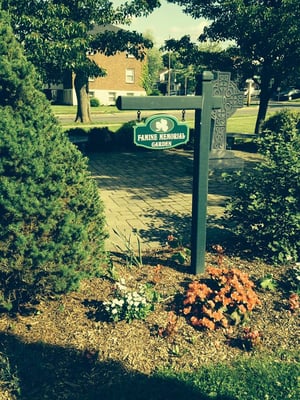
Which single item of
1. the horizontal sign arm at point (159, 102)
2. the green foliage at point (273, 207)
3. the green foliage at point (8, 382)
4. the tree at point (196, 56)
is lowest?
the green foliage at point (8, 382)

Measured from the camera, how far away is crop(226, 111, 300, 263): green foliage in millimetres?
5199

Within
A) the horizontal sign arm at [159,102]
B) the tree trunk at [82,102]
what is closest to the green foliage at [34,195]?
the horizontal sign arm at [159,102]

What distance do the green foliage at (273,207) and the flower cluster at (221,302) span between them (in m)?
1.17

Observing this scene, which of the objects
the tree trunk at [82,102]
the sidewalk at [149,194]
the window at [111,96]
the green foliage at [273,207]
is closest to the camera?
the green foliage at [273,207]

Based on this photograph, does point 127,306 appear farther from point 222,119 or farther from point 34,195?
point 222,119

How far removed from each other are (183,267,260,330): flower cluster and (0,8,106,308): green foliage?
1.15m

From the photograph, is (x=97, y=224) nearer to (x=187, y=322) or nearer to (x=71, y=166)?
(x=71, y=166)

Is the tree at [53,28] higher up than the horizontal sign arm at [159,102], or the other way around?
the tree at [53,28]

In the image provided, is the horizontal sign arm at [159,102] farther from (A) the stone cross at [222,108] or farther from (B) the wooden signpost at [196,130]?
(A) the stone cross at [222,108]

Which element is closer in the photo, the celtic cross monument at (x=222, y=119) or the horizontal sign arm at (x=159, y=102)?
the horizontal sign arm at (x=159, y=102)

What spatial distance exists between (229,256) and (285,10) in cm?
850

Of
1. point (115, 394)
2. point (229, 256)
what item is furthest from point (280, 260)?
point (115, 394)

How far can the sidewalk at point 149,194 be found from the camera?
6820mm

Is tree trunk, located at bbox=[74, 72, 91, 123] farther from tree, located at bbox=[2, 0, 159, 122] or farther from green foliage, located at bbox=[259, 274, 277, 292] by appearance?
green foliage, located at bbox=[259, 274, 277, 292]
